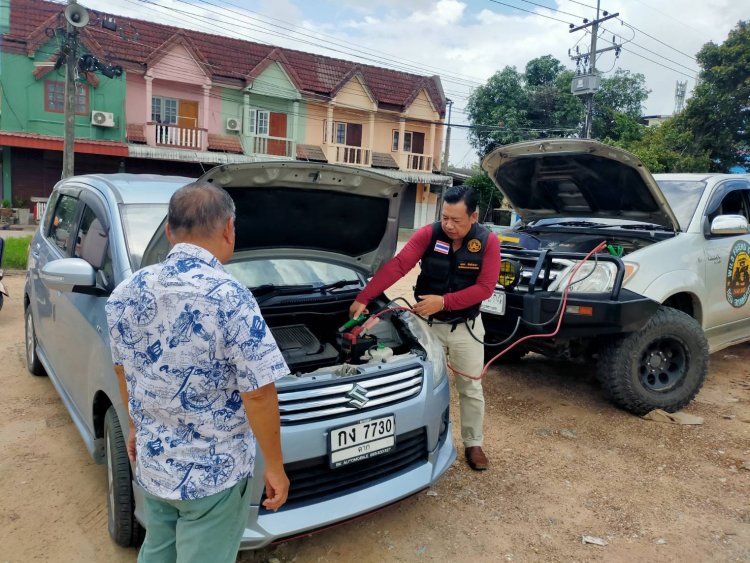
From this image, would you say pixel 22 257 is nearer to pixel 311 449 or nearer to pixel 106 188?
pixel 106 188

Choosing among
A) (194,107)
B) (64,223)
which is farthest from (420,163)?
(64,223)

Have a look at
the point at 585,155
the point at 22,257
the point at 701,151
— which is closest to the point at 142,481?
the point at 585,155

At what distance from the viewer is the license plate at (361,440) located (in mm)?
2252

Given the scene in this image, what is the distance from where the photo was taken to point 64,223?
376 cm

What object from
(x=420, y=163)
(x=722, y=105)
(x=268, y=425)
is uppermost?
(x=722, y=105)

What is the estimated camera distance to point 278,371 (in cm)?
141

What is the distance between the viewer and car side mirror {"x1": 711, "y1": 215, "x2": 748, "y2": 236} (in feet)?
14.0

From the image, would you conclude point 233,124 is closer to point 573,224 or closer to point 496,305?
point 573,224

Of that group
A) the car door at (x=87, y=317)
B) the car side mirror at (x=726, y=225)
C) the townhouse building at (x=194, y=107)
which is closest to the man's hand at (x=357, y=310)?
the car door at (x=87, y=317)

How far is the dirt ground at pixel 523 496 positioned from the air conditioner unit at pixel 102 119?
53.9 feet

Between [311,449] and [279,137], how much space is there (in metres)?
21.0

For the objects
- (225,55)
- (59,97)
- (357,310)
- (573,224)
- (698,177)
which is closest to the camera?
(357,310)

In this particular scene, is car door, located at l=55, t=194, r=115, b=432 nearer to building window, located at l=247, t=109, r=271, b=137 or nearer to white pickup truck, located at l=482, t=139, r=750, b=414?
white pickup truck, located at l=482, t=139, r=750, b=414

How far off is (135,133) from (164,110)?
1596 millimetres
